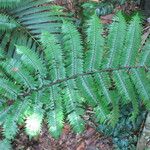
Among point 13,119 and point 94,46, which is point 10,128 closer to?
point 13,119

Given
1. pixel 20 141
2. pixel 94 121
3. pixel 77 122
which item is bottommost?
pixel 20 141

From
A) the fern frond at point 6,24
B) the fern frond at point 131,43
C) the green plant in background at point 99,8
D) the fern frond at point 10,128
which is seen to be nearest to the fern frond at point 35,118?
the fern frond at point 10,128

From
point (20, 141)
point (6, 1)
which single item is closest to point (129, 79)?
point (6, 1)

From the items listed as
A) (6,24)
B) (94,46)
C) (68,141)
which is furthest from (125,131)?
(6,24)

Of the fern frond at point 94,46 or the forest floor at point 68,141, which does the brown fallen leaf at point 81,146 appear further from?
the fern frond at point 94,46

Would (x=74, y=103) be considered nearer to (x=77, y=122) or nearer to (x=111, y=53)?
(x=77, y=122)
